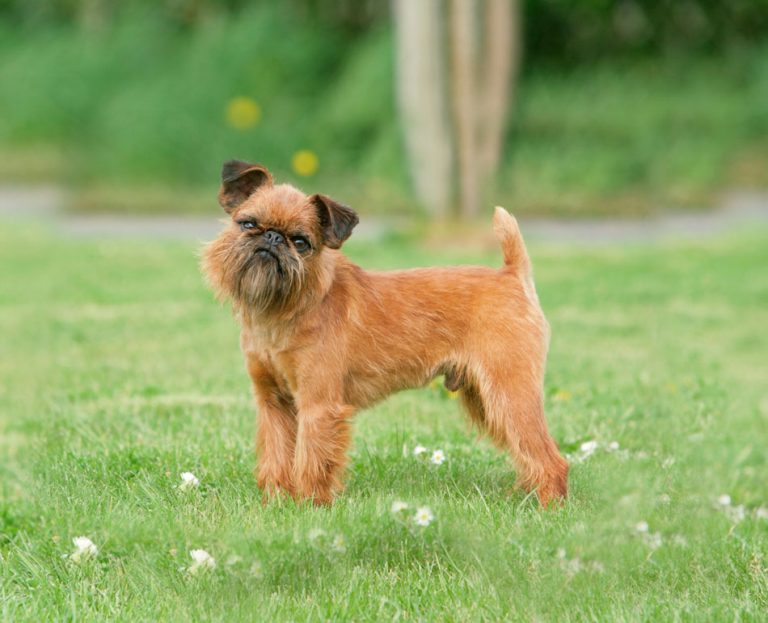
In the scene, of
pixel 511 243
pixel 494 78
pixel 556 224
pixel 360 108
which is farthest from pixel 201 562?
pixel 360 108

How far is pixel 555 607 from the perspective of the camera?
3922 millimetres

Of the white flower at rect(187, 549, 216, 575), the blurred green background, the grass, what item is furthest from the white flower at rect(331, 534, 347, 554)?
the blurred green background

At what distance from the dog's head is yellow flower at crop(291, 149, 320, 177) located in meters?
11.9

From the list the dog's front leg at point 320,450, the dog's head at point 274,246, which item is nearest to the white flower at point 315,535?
the dog's front leg at point 320,450

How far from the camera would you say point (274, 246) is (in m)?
4.56

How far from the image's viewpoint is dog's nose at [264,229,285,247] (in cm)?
457

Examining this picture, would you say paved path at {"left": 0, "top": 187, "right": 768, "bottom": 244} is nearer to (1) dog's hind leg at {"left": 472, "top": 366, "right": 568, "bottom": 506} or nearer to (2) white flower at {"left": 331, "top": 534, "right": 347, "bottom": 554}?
(1) dog's hind leg at {"left": 472, "top": 366, "right": 568, "bottom": 506}

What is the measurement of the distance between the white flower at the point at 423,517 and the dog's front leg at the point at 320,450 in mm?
510

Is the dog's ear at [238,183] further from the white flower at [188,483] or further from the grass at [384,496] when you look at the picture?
the grass at [384,496]

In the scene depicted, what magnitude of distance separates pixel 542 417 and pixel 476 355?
386 mm

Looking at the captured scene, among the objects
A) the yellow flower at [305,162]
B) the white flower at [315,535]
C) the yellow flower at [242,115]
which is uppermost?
the white flower at [315,535]

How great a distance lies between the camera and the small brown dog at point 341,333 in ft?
15.3

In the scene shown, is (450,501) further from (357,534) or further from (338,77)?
(338,77)

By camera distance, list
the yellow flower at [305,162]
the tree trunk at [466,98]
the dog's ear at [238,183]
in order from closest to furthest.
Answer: the dog's ear at [238,183] < the tree trunk at [466,98] < the yellow flower at [305,162]
